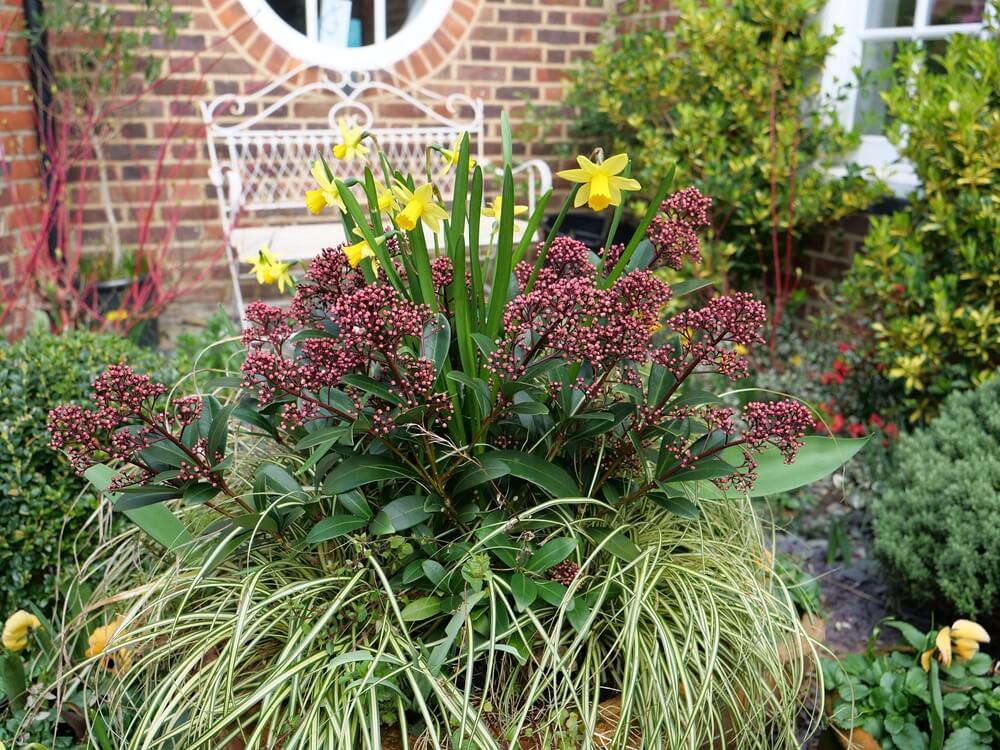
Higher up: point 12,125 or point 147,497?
point 12,125

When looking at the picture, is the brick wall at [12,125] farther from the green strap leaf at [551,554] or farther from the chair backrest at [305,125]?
the green strap leaf at [551,554]

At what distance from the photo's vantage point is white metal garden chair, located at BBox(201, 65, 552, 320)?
443 centimetres

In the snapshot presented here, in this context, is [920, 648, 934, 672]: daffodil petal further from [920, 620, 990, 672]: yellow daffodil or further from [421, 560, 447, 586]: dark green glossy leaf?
[421, 560, 447, 586]: dark green glossy leaf

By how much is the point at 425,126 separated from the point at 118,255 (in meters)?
1.83

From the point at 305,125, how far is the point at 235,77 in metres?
0.43

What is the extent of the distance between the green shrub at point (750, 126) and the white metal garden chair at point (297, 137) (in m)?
0.76

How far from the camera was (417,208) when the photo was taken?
48.3 inches

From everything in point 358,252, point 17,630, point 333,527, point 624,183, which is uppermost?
point 624,183

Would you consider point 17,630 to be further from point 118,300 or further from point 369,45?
point 369,45

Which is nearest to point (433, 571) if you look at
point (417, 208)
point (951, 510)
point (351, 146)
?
point (417, 208)

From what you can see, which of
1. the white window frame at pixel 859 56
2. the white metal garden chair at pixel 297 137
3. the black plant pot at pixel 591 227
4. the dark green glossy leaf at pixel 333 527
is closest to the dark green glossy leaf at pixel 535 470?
the dark green glossy leaf at pixel 333 527

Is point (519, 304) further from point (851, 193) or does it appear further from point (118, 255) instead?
point (118, 255)

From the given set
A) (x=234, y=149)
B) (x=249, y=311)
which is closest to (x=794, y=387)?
(x=249, y=311)

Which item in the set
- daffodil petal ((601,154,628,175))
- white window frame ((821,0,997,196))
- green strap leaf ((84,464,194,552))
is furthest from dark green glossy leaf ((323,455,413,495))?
white window frame ((821,0,997,196))
